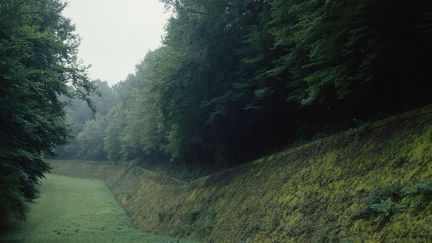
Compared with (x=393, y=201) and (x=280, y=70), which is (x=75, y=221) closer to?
(x=280, y=70)

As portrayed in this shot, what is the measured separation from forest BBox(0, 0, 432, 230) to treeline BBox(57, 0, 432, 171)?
0.06 m

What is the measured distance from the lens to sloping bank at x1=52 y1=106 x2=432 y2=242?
8.30 meters

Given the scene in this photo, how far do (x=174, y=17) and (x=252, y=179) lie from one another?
43.3 ft

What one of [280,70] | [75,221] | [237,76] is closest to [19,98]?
[280,70]

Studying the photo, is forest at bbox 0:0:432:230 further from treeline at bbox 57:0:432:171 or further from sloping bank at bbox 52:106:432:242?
sloping bank at bbox 52:106:432:242

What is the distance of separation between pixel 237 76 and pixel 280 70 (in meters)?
5.12

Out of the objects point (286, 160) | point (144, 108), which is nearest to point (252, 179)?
point (286, 160)

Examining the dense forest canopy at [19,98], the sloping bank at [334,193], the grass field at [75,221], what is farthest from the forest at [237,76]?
the grass field at [75,221]

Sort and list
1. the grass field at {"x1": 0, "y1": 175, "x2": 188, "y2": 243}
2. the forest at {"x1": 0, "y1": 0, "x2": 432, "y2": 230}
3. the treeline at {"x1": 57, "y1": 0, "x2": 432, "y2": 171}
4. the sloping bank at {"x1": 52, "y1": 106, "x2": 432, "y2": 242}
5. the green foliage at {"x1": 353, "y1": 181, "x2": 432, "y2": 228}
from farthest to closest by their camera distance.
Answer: the grass field at {"x1": 0, "y1": 175, "x2": 188, "y2": 243}
the forest at {"x1": 0, "y1": 0, "x2": 432, "y2": 230}
the treeline at {"x1": 57, "y1": 0, "x2": 432, "y2": 171}
the sloping bank at {"x1": 52, "y1": 106, "x2": 432, "y2": 242}
the green foliage at {"x1": 353, "y1": 181, "x2": 432, "y2": 228}

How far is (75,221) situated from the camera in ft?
89.1

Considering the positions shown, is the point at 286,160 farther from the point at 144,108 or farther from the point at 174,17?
the point at 144,108

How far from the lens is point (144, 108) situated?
41.6m

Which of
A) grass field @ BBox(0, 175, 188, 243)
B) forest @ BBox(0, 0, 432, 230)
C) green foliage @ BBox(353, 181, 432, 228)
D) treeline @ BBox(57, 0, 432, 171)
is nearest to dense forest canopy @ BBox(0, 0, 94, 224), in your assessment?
forest @ BBox(0, 0, 432, 230)

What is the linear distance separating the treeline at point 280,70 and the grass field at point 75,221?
760cm
